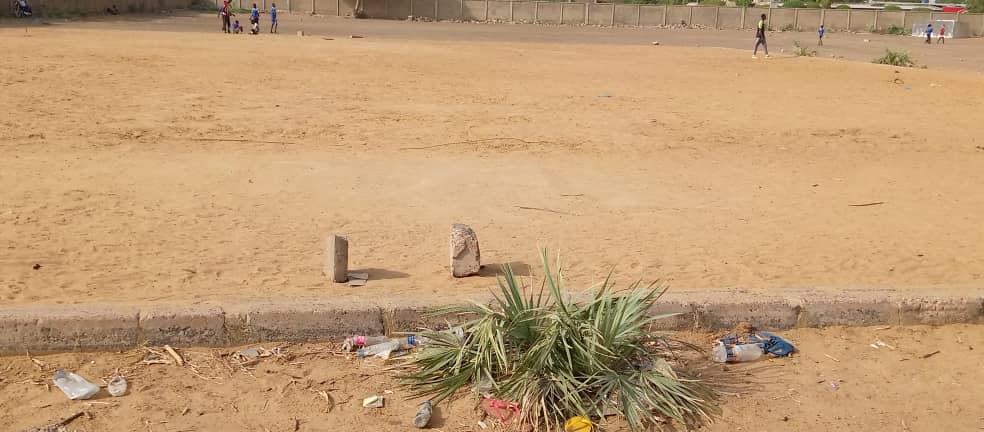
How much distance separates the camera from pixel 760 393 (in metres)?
4.59

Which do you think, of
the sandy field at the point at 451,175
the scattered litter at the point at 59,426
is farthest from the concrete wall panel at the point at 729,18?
the scattered litter at the point at 59,426

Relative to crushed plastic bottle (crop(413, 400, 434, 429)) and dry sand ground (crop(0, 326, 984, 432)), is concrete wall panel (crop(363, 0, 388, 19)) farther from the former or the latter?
crushed plastic bottle (crop(413, 400, 434, 429))

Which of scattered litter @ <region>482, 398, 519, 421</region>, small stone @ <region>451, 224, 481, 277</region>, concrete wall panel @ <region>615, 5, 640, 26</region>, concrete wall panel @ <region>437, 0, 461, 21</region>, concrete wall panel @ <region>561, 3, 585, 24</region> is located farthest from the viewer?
concrete wall panel @ <region>615, 5, 640, 26</region>

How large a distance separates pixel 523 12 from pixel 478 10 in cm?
268

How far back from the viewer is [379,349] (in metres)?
4.81

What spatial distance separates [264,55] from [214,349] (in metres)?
17.0

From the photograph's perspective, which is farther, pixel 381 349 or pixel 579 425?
pixel 381 349

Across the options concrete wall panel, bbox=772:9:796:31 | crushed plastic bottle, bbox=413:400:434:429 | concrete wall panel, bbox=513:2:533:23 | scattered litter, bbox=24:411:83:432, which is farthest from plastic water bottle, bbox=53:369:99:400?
concrete wall panel, bbox=772:9:796:31

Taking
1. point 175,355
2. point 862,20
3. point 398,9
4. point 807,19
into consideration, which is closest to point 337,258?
point 175,355

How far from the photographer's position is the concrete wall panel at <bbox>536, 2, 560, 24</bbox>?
53.1m

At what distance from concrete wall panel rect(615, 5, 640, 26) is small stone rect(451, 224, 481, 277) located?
Result: 4965 cm

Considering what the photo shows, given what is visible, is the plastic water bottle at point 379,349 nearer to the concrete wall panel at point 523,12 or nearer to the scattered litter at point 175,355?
the scattered litter at point 175,355

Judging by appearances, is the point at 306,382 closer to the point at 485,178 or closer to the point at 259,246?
the point at 259,246

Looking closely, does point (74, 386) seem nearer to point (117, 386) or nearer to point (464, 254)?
point (117, 386)
